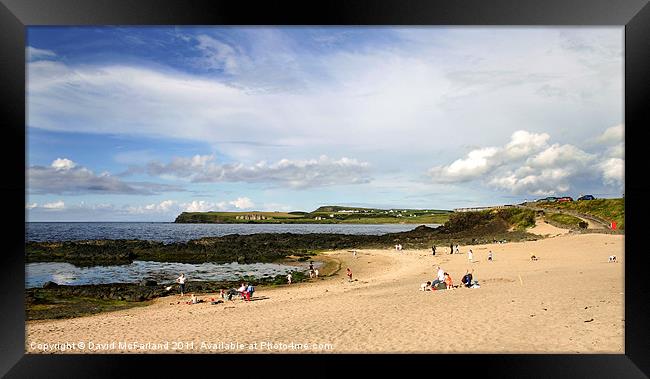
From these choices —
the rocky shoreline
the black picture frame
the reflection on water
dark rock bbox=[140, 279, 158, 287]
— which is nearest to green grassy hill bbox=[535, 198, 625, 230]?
the rocky shoreline

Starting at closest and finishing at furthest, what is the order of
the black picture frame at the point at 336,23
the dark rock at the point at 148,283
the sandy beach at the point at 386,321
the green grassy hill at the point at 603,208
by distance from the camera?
the black picture frame at the point at 336,23, the sandy beach at the point at 386,321, the dark rock at the point at 148,283, the green grassy hill at the point at 603,208

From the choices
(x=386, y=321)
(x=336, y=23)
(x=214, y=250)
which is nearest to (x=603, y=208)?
(x=386, y=321)

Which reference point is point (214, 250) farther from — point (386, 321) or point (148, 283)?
point (386, 321)

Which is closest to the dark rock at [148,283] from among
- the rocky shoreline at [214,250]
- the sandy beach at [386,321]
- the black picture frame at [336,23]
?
the rocky shoreline at [214,250]

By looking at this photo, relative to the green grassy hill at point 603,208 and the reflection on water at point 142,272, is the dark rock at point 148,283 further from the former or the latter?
the green grassy hill at point 603,208

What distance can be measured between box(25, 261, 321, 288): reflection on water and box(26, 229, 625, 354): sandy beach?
5.90m

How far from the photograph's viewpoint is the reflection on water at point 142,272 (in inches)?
820

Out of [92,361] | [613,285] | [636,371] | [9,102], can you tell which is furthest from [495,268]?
[9,102]

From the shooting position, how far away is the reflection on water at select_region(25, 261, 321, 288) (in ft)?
68.3

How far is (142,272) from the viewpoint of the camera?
23.3m

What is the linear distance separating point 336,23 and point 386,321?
6597mm

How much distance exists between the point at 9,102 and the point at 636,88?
991 cm

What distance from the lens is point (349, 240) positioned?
39.7 meters

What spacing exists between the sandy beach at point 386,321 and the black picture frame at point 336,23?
27.8 inches
